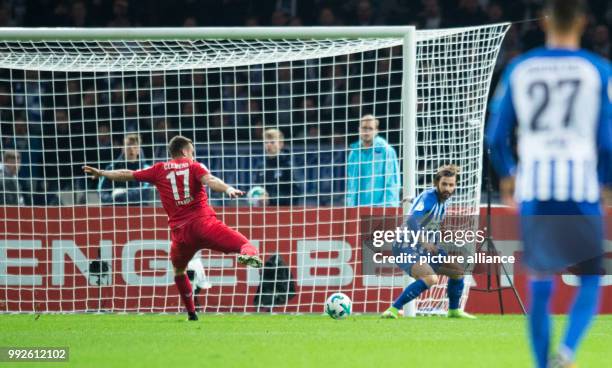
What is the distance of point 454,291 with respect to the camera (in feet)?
36.1

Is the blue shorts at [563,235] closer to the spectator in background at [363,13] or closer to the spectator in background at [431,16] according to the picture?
the spectator in background at [431,16]

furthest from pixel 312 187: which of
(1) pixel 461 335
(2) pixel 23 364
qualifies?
(2) pixel 23 364

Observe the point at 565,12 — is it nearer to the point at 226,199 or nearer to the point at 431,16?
the point at 226,199

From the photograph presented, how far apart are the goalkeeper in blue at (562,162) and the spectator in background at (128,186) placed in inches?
298

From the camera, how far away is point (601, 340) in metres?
8.33

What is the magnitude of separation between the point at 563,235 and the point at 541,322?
0.41 metres

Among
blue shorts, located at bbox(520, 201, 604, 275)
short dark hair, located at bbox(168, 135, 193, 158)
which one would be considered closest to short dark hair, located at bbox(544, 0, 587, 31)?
blue shorts, located at bbox(520, 201, 604, 275)

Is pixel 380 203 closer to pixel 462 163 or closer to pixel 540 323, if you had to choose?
pixel 462 163

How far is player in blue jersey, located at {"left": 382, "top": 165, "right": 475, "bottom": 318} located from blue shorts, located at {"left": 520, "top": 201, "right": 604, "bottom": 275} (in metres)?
5.47

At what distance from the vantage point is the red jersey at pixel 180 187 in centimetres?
1056

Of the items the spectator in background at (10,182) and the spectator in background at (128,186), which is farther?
the spectator in background at (10,182)

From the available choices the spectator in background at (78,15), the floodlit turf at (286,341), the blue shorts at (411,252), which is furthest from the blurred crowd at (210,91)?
the floodlit turf at (286,341)

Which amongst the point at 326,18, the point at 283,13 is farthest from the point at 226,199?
the point at 283,13

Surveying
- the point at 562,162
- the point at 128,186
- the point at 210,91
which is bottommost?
the point at 128,186
